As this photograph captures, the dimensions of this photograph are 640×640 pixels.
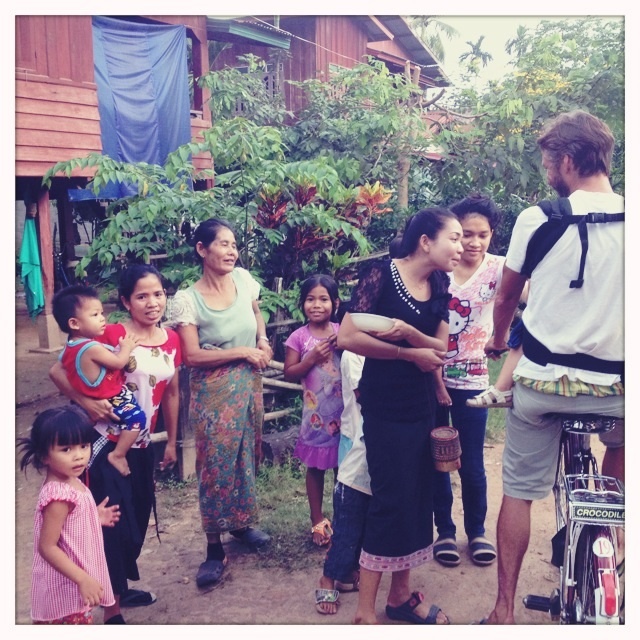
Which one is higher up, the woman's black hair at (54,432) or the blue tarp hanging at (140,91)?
the blue tarp hanging at (140,91)

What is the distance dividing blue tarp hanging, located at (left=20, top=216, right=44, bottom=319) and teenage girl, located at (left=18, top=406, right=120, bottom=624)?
17.6 feet

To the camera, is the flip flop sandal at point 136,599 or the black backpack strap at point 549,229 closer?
the black backpack strap at point 549,229

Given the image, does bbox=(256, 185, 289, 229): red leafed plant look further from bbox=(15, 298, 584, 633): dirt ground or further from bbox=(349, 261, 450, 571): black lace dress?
bbox=(349, 261, 450, 571): black lace dress

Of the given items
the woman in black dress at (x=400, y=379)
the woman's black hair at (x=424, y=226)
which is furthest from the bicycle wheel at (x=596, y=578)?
the woman's black hair at (x=424, y=226)

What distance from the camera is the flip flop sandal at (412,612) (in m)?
2.94

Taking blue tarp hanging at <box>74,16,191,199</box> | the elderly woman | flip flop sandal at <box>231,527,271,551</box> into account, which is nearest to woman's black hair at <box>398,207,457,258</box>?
the elderly woman

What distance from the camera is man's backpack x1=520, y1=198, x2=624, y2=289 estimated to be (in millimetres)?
2443

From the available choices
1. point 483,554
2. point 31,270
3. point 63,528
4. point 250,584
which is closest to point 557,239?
point 483,554

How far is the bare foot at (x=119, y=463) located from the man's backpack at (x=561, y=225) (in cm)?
183

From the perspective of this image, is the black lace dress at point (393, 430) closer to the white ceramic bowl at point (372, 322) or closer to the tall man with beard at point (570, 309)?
the white ceramic bowl at point (372, 322)

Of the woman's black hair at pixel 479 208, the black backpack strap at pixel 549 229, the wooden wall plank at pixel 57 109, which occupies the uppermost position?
the wooden wall plank at pixel 57 109

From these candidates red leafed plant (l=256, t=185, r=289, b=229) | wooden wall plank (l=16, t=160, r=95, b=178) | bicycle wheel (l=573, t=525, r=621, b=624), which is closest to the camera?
bicycle wheel (l=573, t=525, r=621, b=624)

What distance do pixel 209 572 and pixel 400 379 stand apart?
1.40 meters

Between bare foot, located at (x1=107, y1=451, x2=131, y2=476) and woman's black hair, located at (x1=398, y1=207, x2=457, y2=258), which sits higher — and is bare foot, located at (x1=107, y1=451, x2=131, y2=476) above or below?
below
